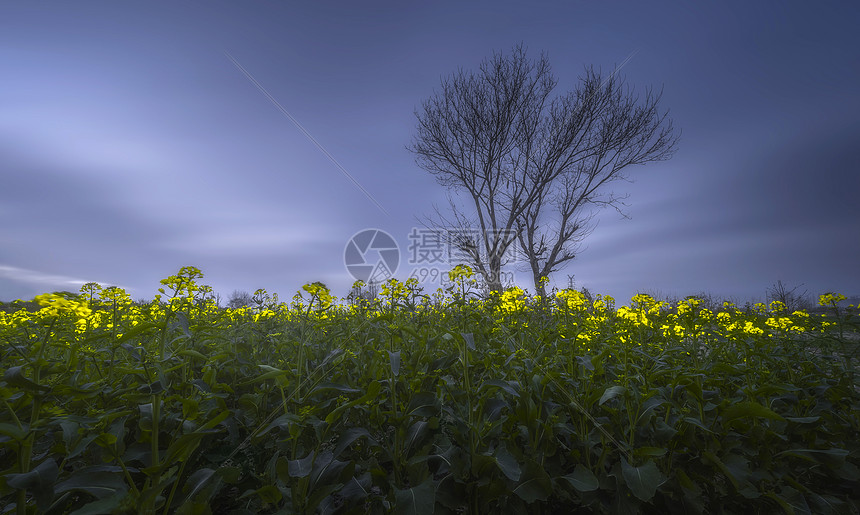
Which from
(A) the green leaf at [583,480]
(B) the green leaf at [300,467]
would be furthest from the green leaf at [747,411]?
(B) the green leaf at [300,467]

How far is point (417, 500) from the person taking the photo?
1.21 meters

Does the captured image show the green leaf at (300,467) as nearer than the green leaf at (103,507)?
No

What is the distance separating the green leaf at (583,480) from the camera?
1.25 metres

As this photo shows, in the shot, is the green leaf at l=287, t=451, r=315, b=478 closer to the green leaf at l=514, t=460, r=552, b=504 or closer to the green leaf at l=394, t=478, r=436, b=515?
the green leaf at l=394, t=478, r=436, b=515

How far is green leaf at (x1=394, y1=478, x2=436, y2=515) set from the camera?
1166 millimetres

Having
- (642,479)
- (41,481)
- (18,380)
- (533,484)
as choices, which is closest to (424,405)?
(533,484)

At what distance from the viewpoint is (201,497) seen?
44.5 inches

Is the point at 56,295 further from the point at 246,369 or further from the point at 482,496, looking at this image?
the point at 482,496

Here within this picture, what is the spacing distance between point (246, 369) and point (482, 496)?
1.89 m

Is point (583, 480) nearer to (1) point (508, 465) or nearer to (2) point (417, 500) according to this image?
(1) point (508, 465)

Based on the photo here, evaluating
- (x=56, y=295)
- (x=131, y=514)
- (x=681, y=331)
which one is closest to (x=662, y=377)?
(x=681, y=331)

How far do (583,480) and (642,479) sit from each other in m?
0.22

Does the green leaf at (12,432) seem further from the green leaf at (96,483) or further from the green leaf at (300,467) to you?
the green leaf at (300,467)

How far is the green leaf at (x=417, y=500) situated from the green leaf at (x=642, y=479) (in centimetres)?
76
